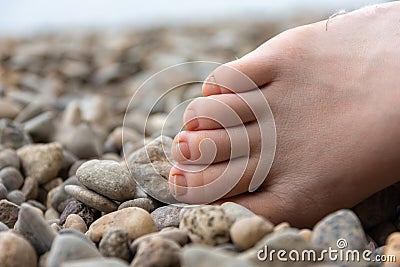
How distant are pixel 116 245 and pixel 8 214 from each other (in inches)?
11.1

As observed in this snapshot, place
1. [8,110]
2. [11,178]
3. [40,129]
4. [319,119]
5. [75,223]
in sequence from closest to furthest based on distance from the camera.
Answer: [75,223], [319,119], [11,178], [40,129], [8,110]

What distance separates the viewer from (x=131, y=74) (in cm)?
263

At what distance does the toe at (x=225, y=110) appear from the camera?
1.11 meters

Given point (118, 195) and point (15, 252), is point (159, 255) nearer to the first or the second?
point (15, 252)

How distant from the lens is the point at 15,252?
756 millimetres

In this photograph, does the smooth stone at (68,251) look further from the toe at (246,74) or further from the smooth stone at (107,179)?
the toe at (246,74)

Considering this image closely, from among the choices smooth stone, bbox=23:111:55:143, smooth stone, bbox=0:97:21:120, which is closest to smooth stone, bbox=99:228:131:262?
smooth stone, bbox=23:111:55:143

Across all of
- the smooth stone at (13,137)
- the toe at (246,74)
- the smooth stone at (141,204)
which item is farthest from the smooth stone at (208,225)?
the smooth stone at (13,137)

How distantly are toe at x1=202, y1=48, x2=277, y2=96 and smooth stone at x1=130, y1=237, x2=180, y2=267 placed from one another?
1.51 ft

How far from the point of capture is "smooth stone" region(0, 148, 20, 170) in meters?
1.28

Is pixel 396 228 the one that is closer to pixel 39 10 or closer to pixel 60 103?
pixel 60 103

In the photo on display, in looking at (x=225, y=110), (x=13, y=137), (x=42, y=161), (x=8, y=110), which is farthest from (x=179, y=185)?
(x=8, y=110)

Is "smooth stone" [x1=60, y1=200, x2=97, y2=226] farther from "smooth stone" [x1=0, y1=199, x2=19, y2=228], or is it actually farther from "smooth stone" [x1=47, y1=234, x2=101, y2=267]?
"smooth stone" [x1=47, y1=234, x2=101, y2=267]

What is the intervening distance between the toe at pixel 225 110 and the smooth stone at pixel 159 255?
1.33 ft
